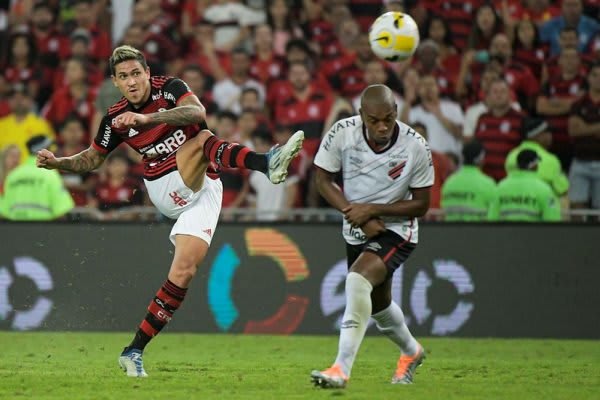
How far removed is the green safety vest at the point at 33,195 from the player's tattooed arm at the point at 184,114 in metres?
6.46

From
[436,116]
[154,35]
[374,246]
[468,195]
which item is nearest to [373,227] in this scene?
[374,246]

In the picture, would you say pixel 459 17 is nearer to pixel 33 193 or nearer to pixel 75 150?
pixel 75 150

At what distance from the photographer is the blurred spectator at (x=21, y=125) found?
1881cm

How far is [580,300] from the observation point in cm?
1533

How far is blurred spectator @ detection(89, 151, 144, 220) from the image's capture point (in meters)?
17.3

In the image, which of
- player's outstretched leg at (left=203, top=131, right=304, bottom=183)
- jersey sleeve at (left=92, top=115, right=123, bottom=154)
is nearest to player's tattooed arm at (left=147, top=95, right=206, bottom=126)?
Answer: player's outstretched leg at (left=203, top=131, right=304, bottom=183)

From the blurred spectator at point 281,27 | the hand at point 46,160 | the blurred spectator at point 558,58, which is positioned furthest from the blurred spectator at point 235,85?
the hand at point 46,160

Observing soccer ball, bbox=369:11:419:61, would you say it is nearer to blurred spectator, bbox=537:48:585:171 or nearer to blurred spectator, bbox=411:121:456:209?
blurred spectator, bbox=411:121:456:209

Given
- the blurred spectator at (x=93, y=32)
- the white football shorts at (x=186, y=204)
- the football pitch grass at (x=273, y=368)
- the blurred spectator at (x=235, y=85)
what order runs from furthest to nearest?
the blurred spectator at (x=93, y=32) < the blurred spectator at (x=235, y=85) < the white football shorts at (x=186, y=204) < the football pitch grass at (x=273, y=368)

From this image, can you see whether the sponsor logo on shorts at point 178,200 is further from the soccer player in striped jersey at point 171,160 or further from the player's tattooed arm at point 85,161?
the player's tattooed arm at point 85,161

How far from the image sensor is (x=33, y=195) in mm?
16812

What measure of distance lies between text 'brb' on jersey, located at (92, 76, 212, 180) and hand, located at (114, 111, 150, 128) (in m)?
0.72

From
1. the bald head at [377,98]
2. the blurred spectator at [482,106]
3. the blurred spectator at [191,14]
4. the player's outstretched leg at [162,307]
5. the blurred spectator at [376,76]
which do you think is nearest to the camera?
the bald head at [377,98]

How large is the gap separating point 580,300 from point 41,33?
9768 millimetres
